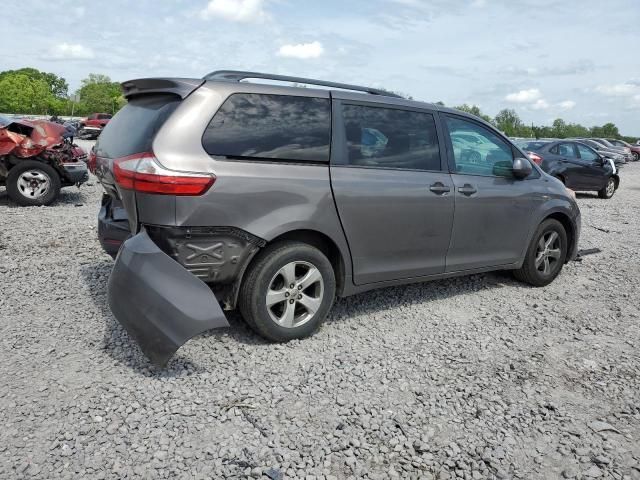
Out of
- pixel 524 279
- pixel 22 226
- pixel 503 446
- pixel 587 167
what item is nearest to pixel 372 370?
pixel 503 446

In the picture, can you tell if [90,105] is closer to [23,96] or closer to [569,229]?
[23,96]

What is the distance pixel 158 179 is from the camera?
3.28 meters

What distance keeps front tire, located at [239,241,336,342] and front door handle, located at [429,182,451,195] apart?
3.78ft

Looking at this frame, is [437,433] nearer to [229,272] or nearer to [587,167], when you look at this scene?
[229,272]

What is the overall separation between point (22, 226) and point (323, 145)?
5.47 meters

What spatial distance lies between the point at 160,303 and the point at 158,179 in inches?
29.3

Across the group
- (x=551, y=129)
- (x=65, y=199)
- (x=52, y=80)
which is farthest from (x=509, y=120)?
(x=52, y=80)

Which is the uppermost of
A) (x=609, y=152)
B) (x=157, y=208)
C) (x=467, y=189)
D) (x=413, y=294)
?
(x=609, y=152)

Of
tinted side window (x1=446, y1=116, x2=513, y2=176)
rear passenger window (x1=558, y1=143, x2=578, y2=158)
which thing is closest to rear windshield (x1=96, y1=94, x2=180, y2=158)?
tinted side window (x1=446, y1=116, x2=513, y2=176)

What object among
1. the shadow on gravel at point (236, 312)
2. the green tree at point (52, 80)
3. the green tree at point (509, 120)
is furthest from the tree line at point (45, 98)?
the shadow on gravel at point (236, 312)

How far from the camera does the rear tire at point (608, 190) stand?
15.2 metres

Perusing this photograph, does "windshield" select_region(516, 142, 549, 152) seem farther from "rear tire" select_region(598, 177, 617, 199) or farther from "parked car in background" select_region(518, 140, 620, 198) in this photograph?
"rear tire" select_region(598, 177, 617, 199)

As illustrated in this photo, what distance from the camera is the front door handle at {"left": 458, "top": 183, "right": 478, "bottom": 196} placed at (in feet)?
15.1

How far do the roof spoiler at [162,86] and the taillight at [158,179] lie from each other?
0.50 meters
